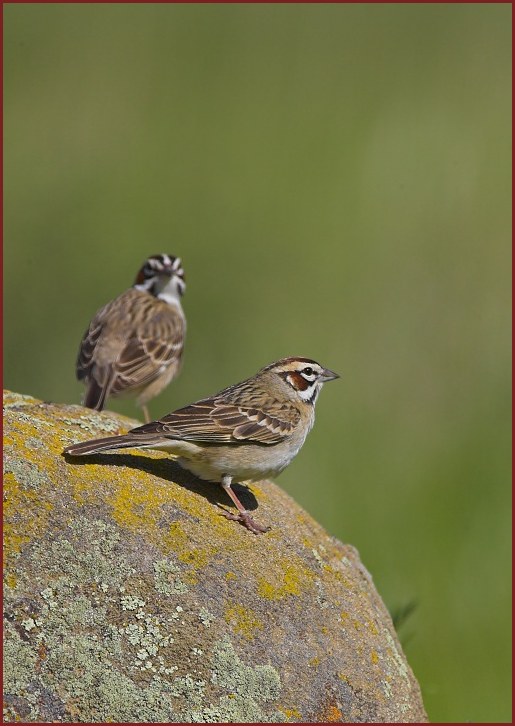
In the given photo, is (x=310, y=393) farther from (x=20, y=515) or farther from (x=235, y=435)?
(x=20, y=515)

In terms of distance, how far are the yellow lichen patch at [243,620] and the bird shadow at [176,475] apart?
715 mm

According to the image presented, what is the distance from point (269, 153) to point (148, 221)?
263cm

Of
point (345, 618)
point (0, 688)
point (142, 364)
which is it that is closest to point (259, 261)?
point (142, 364)

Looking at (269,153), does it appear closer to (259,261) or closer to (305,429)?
(259,261)

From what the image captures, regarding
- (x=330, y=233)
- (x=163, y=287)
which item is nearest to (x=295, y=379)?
(x=163, y=287)

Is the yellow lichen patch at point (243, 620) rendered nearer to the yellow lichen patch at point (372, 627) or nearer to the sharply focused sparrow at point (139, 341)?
the yellow lichen patch at point (372, 627)

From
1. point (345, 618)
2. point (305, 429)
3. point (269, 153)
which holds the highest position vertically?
point (269, 153)

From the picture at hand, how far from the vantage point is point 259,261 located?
14383 mm

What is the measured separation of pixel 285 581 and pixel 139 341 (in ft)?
17.6

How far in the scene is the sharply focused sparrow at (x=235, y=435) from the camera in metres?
6.03

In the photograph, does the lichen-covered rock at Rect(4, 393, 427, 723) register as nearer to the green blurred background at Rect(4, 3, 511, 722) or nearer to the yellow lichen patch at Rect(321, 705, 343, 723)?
the yellow lichen patch at Rect(321, 705, 343, 723)

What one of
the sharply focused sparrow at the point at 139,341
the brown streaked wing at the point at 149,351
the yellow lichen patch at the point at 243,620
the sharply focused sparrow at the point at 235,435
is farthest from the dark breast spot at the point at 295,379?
the brown streaked wing at the point at 149,351

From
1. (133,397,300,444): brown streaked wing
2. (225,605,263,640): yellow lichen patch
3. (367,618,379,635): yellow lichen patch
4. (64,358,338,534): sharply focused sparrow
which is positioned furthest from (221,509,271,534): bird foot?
(367,618,379,635): yellow lichen patch

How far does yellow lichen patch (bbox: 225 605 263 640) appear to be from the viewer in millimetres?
5398
